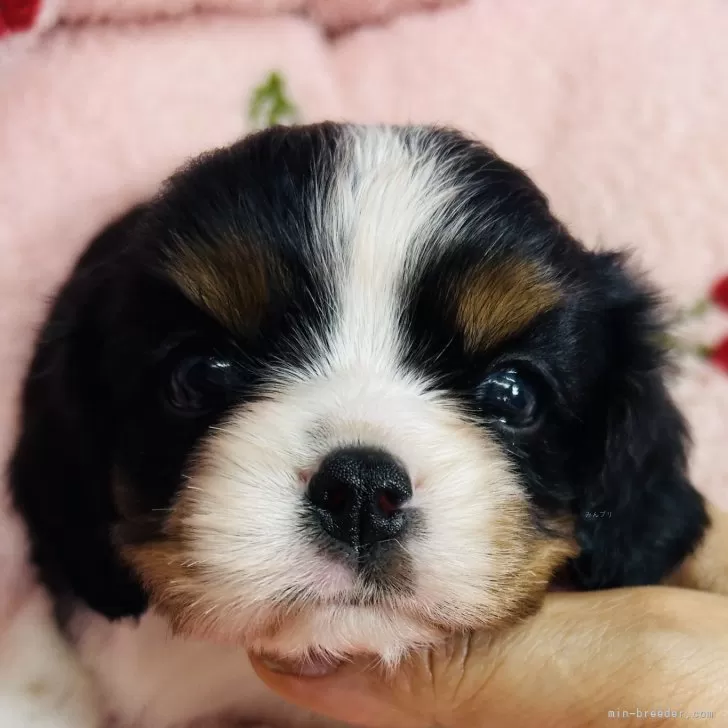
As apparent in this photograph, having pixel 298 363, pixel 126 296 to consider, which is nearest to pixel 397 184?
pixel 298 363

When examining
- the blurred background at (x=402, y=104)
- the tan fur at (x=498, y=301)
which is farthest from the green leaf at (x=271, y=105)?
the tan fur at (x=498, y=301)

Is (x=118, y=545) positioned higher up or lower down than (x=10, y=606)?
higher up

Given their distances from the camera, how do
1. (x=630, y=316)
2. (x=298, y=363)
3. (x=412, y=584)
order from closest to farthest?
(x=412, y=584), (x=298, y=363), (x=630, y=316)

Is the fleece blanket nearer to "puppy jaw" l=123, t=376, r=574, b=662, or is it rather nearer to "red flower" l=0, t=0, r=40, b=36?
"red flower" l=0, t=0, r=40, b=36

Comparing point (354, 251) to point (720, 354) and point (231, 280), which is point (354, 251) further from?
point (720, 354)

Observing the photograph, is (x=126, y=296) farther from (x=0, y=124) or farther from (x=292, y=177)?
(x=0, y=124)

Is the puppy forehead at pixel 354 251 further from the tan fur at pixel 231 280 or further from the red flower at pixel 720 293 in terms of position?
the red flower at pixel 720 293

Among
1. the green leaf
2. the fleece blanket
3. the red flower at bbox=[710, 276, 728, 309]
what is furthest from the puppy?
the red flower at bbox=[710, 276, 728, 309]
